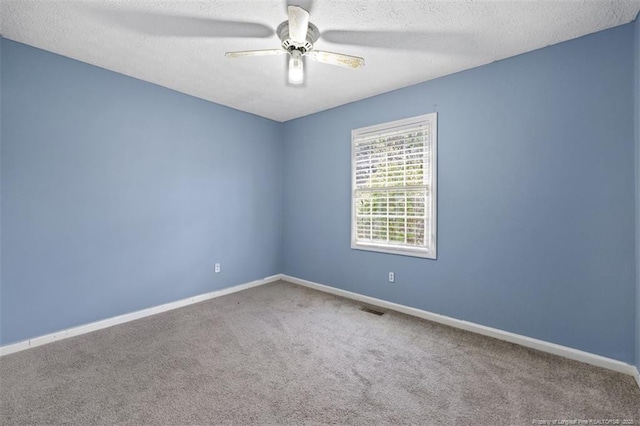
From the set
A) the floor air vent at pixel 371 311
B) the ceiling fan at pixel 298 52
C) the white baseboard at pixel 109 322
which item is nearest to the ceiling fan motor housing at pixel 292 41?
the ceiling fan at pixel 298 52

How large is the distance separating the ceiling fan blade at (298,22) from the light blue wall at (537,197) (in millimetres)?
1728

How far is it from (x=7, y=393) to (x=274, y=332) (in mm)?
1854

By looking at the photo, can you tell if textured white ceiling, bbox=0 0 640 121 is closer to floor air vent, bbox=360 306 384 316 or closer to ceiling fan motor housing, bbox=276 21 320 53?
ceiling fan motor housing, bbox=276 21 320 53

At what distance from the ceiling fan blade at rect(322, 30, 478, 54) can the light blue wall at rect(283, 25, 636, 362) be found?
52cm

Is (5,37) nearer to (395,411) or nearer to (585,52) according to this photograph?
(395,411)

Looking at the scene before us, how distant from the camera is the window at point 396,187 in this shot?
3062mm

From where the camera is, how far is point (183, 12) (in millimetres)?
1976

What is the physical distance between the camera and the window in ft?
10.0

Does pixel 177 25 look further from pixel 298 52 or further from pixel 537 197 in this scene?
pixel 537 197

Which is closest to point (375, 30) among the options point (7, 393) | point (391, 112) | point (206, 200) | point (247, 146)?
point (391, 112)

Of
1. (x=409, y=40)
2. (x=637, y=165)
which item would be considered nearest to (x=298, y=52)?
(x=409, y=40)

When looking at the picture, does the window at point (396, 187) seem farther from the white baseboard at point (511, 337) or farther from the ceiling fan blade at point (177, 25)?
the ceiling fan blade at point (177, 25)

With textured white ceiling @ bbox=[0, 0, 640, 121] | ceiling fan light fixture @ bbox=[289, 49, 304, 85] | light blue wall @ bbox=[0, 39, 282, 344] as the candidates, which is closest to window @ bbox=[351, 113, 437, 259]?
textured white ceiling @ bbox=[0, 0, 640, 121]

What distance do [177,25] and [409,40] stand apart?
6.08ft
